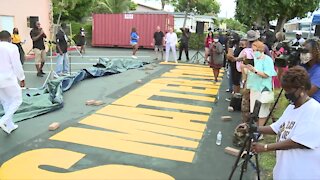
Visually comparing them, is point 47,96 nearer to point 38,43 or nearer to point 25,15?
point 38,43

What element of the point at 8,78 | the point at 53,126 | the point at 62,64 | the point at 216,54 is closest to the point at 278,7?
the point at 216,54

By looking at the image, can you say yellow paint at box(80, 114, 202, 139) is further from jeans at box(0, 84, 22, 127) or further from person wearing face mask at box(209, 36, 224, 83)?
person wearing face mask at box(209, 36, 224, 83)

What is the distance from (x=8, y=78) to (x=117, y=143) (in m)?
2.18

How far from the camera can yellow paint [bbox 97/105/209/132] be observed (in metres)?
7.01

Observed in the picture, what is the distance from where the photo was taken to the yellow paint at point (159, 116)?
7.01 metres

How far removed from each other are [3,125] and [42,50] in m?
6.55

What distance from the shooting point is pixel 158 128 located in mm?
6715

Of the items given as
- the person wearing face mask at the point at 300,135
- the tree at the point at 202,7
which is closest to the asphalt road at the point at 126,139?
the person wearing face mask at the point at 300,135

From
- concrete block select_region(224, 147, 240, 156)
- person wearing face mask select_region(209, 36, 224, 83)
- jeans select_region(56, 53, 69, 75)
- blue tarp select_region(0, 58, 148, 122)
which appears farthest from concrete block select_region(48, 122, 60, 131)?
jeans select_region(56, 53, 69, 75)

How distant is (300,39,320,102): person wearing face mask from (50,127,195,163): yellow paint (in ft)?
7.29

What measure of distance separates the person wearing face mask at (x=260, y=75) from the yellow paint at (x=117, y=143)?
4.77 feet

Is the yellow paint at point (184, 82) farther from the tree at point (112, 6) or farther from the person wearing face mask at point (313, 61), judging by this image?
the tree at point (112, 6)

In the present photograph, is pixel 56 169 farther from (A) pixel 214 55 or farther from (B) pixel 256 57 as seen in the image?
(A) pixel 214 55

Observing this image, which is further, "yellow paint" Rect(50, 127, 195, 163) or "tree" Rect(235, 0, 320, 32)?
"tree" Rect(235, 0, 320, 32)
